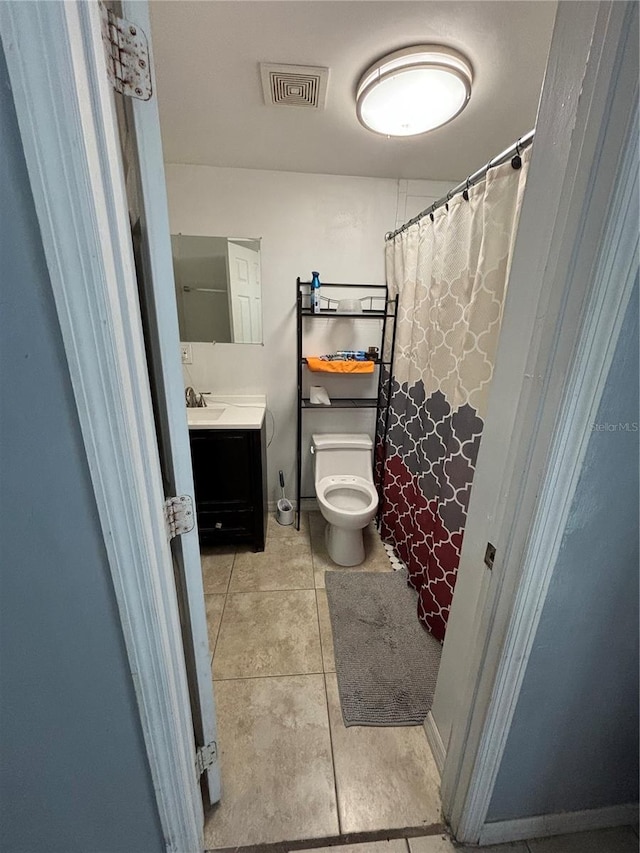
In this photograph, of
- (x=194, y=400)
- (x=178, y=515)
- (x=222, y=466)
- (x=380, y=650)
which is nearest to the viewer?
(x=178, y=515)

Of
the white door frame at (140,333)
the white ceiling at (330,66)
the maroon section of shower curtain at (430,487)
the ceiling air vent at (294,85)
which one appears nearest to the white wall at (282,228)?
the white ceiling at (330,66)

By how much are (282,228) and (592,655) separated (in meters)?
2.35

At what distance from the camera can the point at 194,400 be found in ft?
7.02

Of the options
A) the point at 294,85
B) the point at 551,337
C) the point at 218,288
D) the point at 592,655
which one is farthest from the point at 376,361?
the point at 592,655

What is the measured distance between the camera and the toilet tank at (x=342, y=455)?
2266mm

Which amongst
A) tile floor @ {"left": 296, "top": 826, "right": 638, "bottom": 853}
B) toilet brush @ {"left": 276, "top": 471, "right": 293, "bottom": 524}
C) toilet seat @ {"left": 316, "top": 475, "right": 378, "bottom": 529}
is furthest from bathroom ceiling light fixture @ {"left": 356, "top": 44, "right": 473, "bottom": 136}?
tile floor @ {"left": 296, "top": 826, "right": 638, "bottom": 853}

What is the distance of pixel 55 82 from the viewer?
0.38 metres

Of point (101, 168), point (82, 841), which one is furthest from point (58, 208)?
point (82, 841)

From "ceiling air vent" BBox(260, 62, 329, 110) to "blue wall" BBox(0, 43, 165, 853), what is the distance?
46.5 inches

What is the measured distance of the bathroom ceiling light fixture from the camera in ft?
3.56

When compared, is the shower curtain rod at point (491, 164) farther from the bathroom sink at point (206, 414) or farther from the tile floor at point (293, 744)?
the tile floor at point (293, 744)

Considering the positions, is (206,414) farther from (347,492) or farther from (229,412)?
(347,492)

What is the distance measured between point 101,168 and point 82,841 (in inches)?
47.7

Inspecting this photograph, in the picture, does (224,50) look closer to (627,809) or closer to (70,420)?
(70,420)
